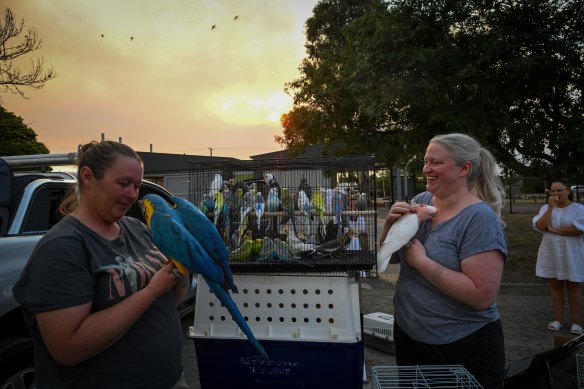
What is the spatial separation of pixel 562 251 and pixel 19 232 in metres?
5.44

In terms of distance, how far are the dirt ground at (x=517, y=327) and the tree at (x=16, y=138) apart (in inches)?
431

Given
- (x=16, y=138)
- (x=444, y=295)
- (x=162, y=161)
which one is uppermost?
(x=162, y=161)

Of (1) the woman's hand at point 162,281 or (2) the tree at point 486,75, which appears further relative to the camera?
(2) the tree at point 486,75

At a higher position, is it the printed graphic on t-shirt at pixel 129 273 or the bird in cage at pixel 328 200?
the bird in cage at pixel 328 200

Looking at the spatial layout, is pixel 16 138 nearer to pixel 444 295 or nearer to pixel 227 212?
pixel 227 212

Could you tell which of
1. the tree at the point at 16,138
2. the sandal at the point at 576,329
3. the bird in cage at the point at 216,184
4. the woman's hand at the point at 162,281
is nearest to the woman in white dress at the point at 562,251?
the sandal at the point at 576,329

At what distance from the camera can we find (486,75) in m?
7.45

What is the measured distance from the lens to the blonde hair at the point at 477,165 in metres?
1.89

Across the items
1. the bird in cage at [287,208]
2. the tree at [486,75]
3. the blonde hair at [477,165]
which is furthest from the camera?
the tree at [486,75]

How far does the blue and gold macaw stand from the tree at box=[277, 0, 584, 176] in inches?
262

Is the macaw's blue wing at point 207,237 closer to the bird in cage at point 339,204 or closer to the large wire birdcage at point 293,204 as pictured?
the large wire birdcage at point 293,204

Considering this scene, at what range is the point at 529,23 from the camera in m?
7.46

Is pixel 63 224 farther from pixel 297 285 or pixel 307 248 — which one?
pixel 307 248

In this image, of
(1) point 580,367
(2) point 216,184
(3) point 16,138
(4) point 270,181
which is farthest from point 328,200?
(3) point 16,138
